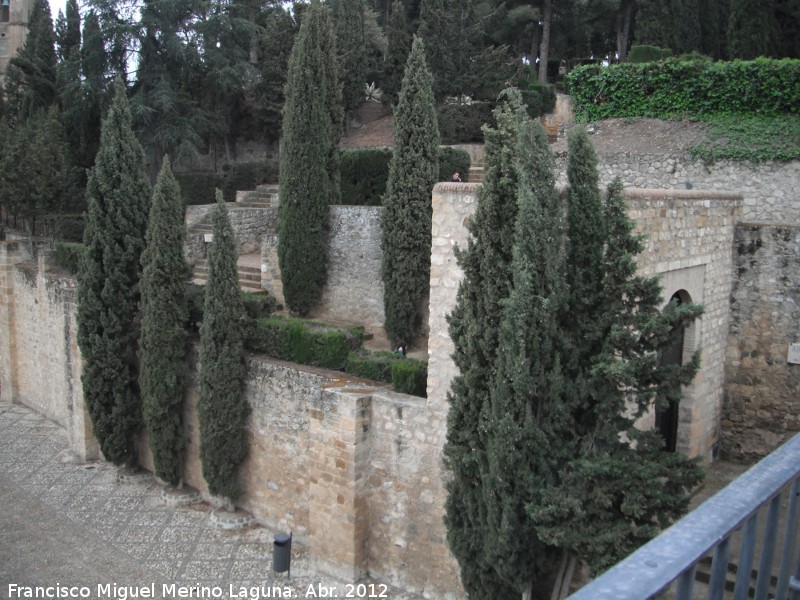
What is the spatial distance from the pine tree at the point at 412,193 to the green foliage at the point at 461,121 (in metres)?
8.27

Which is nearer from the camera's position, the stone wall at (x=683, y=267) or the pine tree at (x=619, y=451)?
the pine tree at (x=619, y=451)

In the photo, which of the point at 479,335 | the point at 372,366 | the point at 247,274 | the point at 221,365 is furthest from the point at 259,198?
the point at 479,335

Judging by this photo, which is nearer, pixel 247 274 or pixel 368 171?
pixel 247 274

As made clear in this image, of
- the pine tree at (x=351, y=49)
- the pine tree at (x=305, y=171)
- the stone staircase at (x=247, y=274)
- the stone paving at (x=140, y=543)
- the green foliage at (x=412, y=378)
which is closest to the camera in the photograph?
the green foliage at (x=412, y=378)

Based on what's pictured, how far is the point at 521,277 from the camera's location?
20.6 feet

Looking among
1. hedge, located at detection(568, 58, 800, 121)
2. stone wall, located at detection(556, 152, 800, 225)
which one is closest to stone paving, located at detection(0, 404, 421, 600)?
stone wall, located at detection(556, 152, 800, 225)

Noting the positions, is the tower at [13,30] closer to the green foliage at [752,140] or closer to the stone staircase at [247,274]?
the stone staircase at [247,274]

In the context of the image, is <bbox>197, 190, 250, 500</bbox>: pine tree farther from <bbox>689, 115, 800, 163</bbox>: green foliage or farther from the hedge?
<bbox>689, 115, 800, 163</bbox>: green foliage

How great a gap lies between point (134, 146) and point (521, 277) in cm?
898

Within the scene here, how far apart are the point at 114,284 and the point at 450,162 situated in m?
7.54

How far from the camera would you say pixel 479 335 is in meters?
6.91

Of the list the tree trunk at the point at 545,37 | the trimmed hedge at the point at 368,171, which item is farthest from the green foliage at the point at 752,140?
the tree trunk at the point at 545,37

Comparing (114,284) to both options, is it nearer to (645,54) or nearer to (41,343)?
(41,343)

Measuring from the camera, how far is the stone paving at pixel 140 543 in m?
9.47
